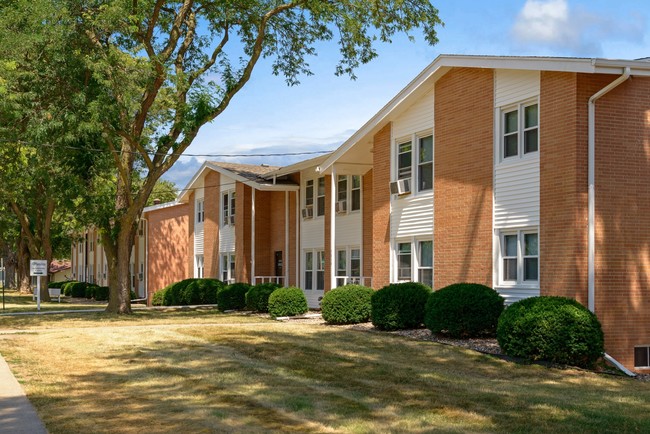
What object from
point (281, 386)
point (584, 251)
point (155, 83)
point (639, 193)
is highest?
point (155, 83)

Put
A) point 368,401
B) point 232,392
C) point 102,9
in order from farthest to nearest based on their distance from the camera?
point 102,9
point 232,392
point 368,401

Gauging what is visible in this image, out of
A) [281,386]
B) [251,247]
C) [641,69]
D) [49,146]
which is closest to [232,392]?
[281,386]

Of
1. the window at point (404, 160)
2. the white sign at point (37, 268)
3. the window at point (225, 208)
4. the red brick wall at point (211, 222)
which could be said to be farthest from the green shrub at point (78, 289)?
the window at point (404, 160)

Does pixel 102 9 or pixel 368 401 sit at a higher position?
pixel 102 9

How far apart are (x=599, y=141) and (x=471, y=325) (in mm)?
4791

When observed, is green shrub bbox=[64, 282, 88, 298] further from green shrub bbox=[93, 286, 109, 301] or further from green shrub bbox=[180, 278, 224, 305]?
green shrub bbox=[180, 278, 224, 305]

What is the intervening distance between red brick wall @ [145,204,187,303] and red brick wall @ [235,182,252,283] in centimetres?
870

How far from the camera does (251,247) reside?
35750mm

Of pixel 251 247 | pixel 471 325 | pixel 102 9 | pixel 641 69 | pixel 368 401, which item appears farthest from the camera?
pixel 251 247

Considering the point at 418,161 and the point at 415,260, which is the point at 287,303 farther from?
the point at 418,161

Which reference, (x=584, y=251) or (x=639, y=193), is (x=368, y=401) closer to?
(x=584, y=251)

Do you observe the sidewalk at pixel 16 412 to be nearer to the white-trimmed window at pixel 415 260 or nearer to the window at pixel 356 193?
the white-trimmed window at pixel 415 260

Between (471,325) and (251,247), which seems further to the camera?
(251,247)

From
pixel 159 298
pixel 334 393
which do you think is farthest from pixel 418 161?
pixel 159 298
